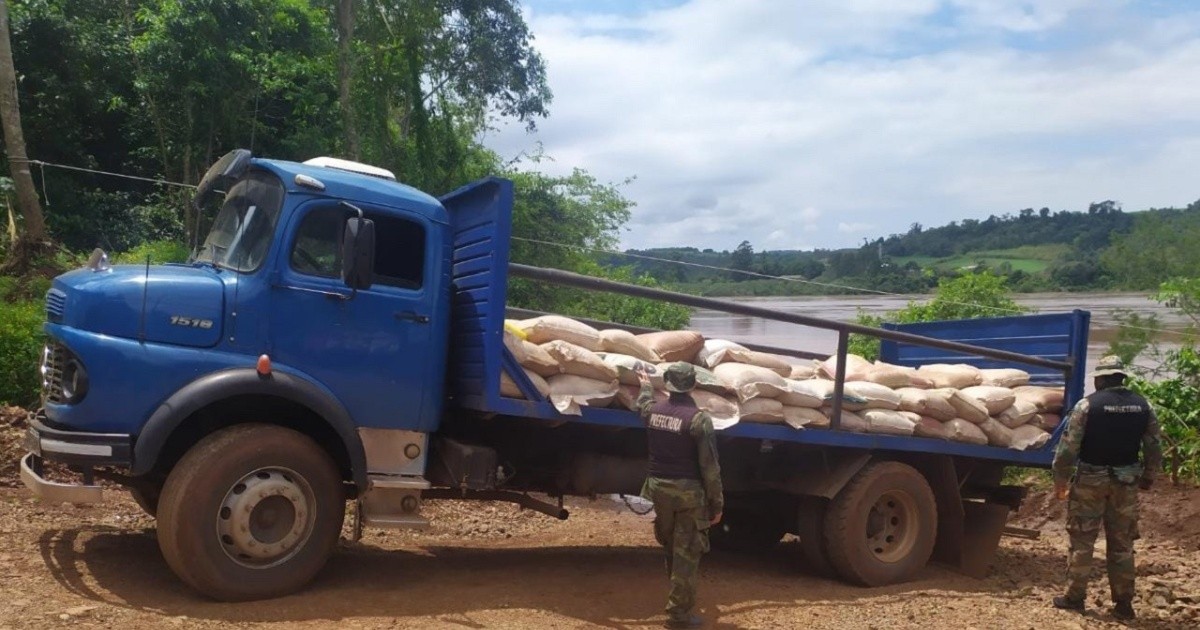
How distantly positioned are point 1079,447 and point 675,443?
3050 millimetres

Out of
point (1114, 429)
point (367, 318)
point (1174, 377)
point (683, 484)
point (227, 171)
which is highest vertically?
point (227, 171)

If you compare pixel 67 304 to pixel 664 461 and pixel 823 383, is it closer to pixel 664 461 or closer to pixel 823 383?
pixel 664 461

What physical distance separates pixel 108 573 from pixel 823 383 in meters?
4.76

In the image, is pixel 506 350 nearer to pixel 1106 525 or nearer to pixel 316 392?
pixel 316 392

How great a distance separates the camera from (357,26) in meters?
19.0

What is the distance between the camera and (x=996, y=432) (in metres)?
7.73

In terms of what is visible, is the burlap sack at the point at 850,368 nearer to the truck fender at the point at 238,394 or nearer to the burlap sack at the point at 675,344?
the burlap sack at the point at 675,344

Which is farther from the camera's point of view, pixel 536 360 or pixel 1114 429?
pixel 1114 429

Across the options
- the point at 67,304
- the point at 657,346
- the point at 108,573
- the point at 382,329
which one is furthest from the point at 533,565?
the point at 67,304

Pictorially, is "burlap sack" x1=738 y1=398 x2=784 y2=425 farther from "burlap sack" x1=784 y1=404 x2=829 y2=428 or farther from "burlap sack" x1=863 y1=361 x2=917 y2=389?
"burlap sack" x1=863 y1=361 x2=917 y2=389

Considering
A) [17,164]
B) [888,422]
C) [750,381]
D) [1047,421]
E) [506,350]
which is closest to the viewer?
[506,350]

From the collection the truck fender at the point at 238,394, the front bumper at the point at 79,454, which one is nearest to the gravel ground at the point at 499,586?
the front bumper at the point at 79,454

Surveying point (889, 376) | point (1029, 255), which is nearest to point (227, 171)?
point (889, 376)

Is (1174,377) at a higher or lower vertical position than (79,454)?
higher
